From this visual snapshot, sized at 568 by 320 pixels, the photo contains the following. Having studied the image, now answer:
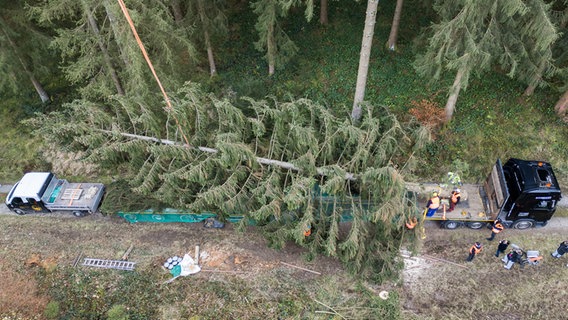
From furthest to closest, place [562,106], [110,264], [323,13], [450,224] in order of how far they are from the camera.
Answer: [323,13], [562,106], [450,224], [110,264]

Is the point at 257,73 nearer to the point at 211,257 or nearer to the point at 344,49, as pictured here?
the point at 344,49

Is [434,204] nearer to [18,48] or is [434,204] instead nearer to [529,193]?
[529,193]

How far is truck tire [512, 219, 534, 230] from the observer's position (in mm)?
14879

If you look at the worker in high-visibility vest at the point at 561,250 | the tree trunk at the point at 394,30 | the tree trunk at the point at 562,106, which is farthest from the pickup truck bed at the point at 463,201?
the tree trunk at the point at 394,30

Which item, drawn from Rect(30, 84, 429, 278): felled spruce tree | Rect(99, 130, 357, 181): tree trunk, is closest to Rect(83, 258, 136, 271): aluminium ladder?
Rect(30, 84, 429, 278): felled spruce tree

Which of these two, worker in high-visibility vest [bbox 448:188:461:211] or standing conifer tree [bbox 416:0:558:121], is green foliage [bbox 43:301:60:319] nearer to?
worker in high-visibility vest [bbox 448:188:461:211]

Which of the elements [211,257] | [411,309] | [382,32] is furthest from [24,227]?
[382,32]

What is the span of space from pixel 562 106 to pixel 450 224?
342 inches

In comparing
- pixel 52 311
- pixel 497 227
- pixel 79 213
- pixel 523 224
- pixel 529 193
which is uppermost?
pixel 529 193

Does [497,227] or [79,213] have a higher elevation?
[497,227]

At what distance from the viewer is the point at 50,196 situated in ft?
55.2

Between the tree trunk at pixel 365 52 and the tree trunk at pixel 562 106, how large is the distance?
32.4 ft

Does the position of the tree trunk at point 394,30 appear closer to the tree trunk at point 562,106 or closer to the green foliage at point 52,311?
the tree trunk at point 562,106

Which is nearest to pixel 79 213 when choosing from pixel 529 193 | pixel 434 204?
pixel 434 204
